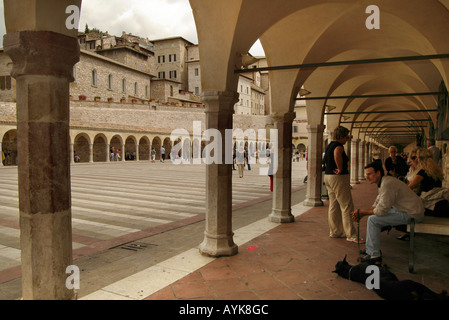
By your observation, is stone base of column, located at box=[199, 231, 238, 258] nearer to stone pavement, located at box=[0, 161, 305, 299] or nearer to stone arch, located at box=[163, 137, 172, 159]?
stone pavement, located at box=[0, 161, 305, 299]

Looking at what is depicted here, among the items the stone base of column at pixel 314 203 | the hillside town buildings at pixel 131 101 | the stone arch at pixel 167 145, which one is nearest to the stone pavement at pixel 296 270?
the stone base of column at pixel 314 203

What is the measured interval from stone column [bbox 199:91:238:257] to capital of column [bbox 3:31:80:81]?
2360 mm

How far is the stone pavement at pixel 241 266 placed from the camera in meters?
3.38

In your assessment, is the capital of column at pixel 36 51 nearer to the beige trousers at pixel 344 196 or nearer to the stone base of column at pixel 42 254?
the stone base of column at pixel 42 254

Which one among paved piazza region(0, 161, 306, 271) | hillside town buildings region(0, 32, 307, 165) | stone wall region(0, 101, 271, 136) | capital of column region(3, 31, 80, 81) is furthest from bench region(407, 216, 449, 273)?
stone wall region(0, 101, 271, 136)

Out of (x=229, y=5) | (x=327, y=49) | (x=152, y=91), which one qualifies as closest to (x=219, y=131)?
(x=229, y=5)

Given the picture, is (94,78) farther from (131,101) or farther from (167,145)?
(167,145)

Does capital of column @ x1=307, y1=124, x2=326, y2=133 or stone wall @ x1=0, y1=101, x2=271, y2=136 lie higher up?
stone wall @ x1=0, y1=101, x2=271, y2=136

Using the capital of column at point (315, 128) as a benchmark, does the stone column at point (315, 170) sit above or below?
below

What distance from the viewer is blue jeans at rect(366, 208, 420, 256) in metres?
4.02

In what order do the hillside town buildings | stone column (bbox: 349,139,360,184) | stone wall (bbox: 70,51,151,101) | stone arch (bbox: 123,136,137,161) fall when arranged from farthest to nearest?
1. stone wall (bbox: 70,51,151,101)
2. stone arch (bbox: 123,136,137,161)
3. the hillside town buildings
4. stone column (bbox: 349,139,360,184)

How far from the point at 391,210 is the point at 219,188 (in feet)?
7.51

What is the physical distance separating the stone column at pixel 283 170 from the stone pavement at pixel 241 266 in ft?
1.34
